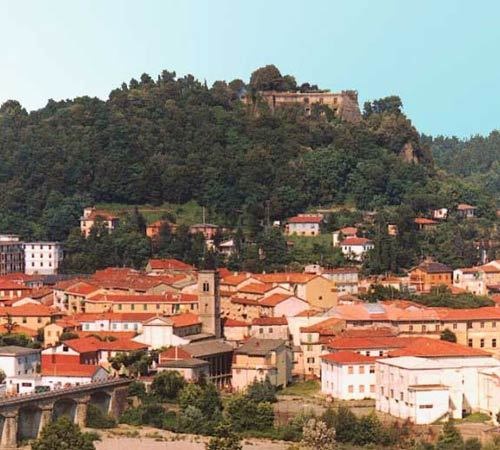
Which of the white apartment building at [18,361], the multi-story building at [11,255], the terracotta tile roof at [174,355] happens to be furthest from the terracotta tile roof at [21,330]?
the multi-story building at [11,255]

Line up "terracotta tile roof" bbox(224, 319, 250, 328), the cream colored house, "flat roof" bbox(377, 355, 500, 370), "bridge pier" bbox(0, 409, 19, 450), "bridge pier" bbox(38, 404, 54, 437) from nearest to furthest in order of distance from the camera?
1. "bridge pier" bbox(0, 409, 19, 450)
2. "bridge pier" bbox(38, 404, 54, 437)
3. "flat roof" bbox(377, 355, 500, 370)
4. the cream colored house
5. "terracotta tile roof" bbox(224, 319, 250, 328)

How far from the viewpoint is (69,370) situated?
43.3m

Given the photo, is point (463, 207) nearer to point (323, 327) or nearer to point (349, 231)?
point (349, 231)

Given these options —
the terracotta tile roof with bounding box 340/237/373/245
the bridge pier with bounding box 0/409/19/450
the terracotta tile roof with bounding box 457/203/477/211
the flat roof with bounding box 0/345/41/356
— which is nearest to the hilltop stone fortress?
the terracotta tile roof with bounding box 457/203/477/211

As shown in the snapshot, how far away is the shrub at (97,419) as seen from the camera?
4066 centimetres

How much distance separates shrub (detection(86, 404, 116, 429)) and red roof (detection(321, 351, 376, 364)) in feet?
22.7

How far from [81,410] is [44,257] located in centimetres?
2980

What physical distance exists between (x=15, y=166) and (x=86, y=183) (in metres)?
4.58

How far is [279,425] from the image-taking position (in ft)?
130

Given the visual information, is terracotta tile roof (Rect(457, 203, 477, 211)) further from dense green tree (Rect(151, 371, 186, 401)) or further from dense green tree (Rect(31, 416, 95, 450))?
dense green tree (Rect(31, 416, 95, 450))

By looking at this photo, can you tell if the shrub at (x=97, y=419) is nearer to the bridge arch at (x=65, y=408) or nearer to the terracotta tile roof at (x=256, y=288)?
the bridge arch at (x=65, y=408)

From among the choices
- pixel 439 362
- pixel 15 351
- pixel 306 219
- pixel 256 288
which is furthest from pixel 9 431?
pixel 306 219

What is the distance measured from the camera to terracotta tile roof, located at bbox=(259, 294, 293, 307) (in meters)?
52.6

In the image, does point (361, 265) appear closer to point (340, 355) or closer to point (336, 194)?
point (336, 194)
